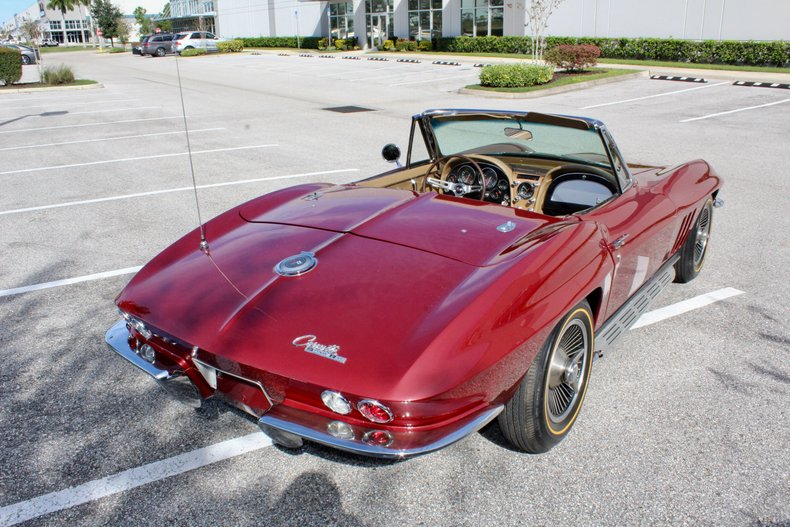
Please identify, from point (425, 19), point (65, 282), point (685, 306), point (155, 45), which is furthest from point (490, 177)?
point (155, 45)

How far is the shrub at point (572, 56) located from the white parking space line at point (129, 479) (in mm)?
20210

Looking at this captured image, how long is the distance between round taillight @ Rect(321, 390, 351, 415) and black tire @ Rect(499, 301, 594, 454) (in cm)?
75

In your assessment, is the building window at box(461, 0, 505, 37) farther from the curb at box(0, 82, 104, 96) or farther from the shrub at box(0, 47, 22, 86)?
the shrub at box(0, 47, 22, 86)

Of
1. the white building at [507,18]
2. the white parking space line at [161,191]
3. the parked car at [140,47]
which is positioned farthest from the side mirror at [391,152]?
the parked car at [140,47]

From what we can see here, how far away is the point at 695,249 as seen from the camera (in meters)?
4.77

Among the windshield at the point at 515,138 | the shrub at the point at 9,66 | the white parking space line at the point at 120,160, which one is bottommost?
the white parking space line at the point at 120,160

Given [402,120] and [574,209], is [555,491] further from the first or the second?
[402,120]

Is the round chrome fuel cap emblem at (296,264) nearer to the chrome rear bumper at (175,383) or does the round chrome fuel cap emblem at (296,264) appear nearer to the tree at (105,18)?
the chrome rear bumper at (175,383)

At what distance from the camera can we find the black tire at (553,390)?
2.75m

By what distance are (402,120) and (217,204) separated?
7.28 metres

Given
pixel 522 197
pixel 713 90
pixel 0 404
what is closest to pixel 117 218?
pixel 0 404

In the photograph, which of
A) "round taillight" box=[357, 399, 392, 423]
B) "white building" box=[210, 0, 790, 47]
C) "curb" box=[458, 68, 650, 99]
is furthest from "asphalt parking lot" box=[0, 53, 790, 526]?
"white building" box=[210, 0, 790, 47]

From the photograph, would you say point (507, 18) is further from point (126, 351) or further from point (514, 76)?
point (126, 351)

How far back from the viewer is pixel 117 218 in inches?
278
